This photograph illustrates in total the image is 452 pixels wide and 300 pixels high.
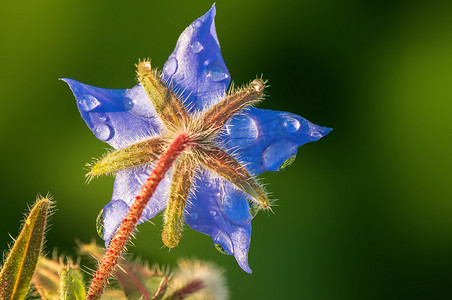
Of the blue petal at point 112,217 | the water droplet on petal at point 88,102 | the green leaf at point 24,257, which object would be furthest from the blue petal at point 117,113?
the green leaf at point 24,257

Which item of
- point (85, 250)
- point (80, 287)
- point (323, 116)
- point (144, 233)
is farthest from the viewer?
point (323, 116)

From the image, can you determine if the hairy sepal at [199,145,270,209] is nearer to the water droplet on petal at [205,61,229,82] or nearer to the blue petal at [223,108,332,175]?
the blue petal at [223,108,332,175]

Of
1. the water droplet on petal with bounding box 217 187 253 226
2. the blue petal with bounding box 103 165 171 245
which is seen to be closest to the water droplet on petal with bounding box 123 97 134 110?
the blue petal with bounding box 103 165 171 245

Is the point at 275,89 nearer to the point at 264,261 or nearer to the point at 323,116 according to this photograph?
the point at 323,116

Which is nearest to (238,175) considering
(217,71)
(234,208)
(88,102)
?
(234,208)

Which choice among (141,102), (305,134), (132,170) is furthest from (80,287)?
(305,134)

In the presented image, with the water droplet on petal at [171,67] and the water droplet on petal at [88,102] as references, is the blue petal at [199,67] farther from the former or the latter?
the water droplet on petal at [88,102]

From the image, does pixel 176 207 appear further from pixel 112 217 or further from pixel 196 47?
pixel 196 47
